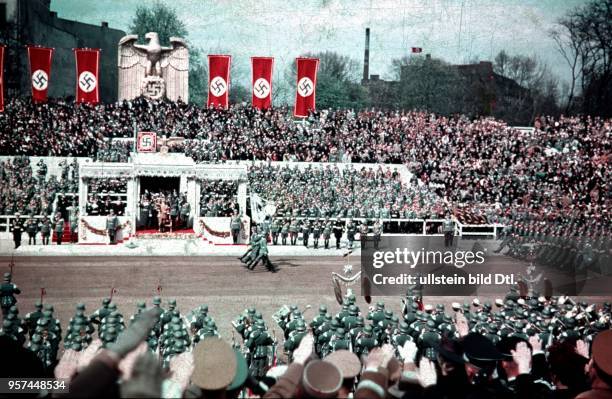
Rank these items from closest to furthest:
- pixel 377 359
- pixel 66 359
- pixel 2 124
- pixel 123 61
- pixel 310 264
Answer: pixel 377 359, pixel 66 359, pixel 310 264, pixel 2 124, pixel 123 61

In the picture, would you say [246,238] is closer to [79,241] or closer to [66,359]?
[79,241]

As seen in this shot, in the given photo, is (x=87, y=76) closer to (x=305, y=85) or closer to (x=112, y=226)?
(x=305, y=85)

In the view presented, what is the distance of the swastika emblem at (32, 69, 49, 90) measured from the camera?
33156 millimetres

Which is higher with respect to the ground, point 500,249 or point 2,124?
point 2,124

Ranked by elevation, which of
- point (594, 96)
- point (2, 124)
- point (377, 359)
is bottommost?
point (377, 359)

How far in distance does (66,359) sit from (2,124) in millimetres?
29088

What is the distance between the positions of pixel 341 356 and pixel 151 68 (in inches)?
1506

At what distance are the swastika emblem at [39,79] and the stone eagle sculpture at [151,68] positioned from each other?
6455 millimetres

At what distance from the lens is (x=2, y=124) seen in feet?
102

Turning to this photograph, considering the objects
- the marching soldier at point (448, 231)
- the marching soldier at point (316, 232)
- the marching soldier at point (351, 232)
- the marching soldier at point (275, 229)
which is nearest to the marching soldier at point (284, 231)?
the marching soldier at point (275, 229)

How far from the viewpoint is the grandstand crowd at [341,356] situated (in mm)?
3555

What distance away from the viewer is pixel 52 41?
42.8m

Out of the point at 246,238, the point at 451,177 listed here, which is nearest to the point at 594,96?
the point at 451,177

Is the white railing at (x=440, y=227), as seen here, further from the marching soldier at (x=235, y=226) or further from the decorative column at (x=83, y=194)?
the decorative column at (x=83, y=194)
